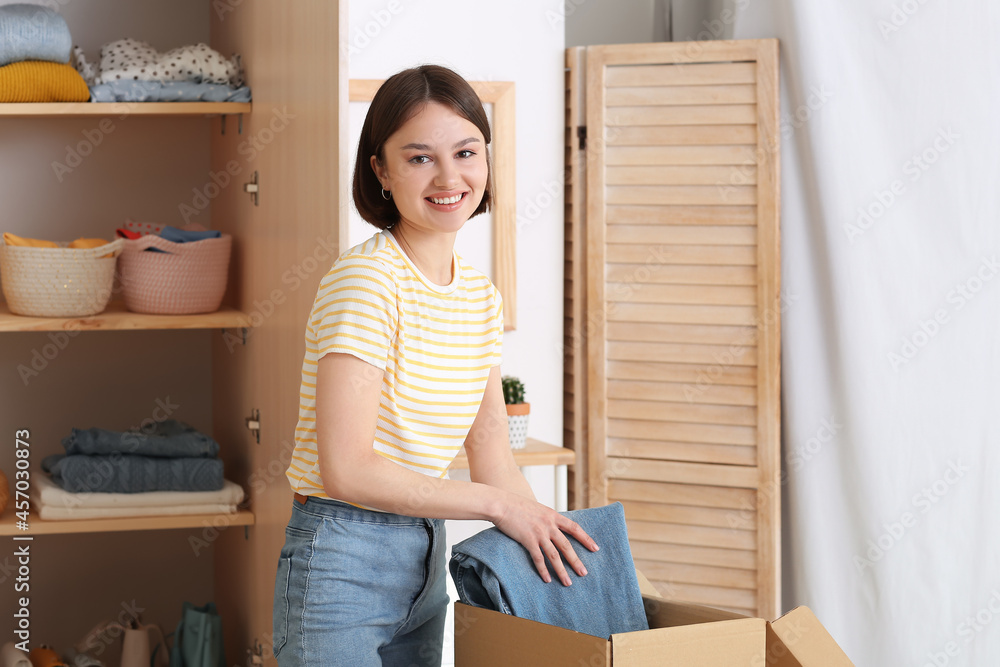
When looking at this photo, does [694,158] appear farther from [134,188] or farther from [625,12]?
[134,188]

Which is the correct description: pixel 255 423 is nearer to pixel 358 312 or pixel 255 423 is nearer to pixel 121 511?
pixel 121 511

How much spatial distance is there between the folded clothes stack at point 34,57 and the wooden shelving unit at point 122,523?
89 centimetres

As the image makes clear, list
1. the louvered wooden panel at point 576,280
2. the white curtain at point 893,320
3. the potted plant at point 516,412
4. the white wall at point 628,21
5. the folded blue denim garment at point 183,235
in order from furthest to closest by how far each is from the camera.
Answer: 1. the white wall at point 628,21
2. the louvered wooden panel at point 576,280
3. the folded blue denim garment at point 183,235
4. the potted plant at point 516,412
5. the white curtain at point 893,320

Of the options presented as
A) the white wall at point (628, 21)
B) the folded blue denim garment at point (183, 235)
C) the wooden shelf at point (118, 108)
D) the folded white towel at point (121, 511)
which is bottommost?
the folded white towel at point (121, 511)

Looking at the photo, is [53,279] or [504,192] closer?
[53,279]

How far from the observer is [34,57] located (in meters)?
2.04

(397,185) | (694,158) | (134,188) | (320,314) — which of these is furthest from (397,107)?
(134,188)

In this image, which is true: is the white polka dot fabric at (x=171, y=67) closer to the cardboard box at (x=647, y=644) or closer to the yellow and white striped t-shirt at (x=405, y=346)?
the yellow and white striped t-shirt at (x=405, y=346)

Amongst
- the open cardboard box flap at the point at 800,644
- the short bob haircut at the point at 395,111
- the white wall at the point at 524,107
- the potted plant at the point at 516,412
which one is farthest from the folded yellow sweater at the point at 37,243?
the open cardboard box flap at the point at 800,644

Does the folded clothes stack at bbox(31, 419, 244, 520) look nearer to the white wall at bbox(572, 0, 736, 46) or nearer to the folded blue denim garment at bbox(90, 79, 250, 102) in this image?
the folded blue denim garment at bbox(90, 79, 250, 102)

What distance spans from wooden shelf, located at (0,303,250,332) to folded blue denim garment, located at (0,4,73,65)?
21.5 inches

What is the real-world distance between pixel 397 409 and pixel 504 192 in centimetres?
128

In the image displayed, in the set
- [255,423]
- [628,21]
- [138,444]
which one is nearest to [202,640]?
[138,444]

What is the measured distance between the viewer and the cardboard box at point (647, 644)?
83 centimetres
